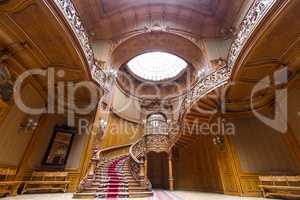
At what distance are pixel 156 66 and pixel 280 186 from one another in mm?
13065

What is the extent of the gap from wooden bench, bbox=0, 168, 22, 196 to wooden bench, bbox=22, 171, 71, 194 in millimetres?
453

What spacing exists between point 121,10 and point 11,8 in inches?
267

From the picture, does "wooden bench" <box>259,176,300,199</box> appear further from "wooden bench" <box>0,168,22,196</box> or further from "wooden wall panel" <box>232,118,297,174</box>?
"wooden bench" <box>0,168,22,196</box>

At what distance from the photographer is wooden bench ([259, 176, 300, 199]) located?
4.99 m

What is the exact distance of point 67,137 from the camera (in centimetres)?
708

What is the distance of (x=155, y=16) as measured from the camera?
10328 millimetres

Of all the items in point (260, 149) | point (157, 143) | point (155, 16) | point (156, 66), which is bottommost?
point (260, 149)

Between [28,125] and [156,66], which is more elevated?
[156,66]

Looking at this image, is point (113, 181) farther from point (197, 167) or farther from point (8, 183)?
point (197, 167)

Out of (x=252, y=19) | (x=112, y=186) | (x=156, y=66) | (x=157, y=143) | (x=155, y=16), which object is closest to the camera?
(x=252, y=19)

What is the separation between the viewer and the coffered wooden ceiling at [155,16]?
30.0 feet

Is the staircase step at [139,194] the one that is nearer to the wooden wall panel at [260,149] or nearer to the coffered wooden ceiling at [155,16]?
the wooden wall panel at [260,149]

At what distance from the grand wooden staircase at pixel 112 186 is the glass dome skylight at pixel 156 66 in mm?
9600

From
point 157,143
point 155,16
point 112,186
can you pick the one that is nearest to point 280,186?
point 112,186
